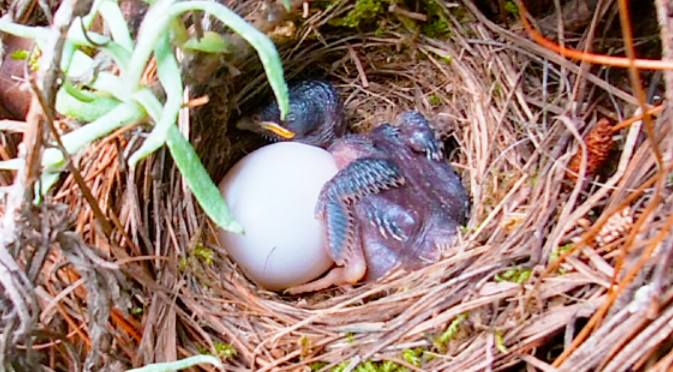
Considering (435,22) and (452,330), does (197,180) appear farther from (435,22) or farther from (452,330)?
(435,22)

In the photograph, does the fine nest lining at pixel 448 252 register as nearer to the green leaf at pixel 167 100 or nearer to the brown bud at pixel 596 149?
the brown bud at pixel 596 149

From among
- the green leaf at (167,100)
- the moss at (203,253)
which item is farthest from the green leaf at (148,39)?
the moss at (203,253)

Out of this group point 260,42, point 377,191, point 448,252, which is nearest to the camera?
point 260,42

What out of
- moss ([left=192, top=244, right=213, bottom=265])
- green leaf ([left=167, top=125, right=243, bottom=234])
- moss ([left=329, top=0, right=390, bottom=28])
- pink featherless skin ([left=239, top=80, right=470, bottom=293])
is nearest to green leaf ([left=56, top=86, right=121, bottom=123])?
green leaf ([left=167, top=125, right=243, bottom=234])

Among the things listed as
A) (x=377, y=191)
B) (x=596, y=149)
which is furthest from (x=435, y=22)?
(x=596, y=149)

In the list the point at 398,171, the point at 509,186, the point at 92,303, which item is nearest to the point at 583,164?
the point at 509,186

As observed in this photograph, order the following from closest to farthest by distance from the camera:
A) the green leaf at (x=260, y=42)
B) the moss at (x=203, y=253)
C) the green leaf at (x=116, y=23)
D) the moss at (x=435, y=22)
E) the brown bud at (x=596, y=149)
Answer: the green leaf at (x=260, y=42) → the green leaf at (x=116, y=23) → the brown bud at (x=596, y=149) → the moss at (x=203, y=253) → the moss at (x=435, y=22)

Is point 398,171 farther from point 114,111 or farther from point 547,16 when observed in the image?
point 114,111
